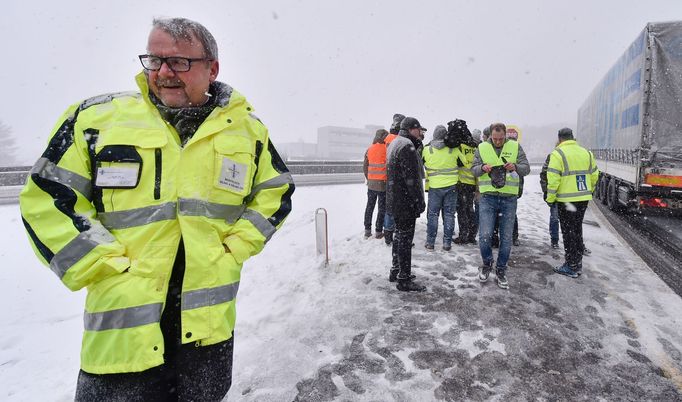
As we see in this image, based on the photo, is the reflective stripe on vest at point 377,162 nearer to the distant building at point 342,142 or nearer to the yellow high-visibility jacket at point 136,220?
the yellow high-visibility jacket at point 136,220

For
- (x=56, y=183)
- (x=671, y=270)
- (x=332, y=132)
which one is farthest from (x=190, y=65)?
(x=332, y=132)

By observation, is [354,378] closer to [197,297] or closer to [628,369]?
[197,297]

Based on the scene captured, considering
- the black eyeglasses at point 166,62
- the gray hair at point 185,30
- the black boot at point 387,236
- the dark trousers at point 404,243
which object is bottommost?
the black boot at point 387,236

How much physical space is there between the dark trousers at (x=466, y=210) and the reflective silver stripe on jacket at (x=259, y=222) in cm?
557

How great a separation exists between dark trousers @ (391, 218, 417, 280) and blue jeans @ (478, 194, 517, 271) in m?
1.06

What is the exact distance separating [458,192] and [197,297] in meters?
6.09

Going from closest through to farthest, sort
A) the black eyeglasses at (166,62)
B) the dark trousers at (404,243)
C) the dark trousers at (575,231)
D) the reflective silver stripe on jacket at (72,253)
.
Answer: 1. the reflective silver stripe on jacket at (72,253)
2. the black eyeglasses at (166,62)
3. the dark trousers at (404,243)
4. the dark trousers at (575,231)

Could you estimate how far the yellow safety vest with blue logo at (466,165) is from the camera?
654 cm

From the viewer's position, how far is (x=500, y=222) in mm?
4926

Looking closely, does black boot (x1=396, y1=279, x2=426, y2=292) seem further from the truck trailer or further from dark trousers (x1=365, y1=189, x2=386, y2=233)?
the truck trailer

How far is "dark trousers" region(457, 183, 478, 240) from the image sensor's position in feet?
22.4

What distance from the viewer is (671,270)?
570cm

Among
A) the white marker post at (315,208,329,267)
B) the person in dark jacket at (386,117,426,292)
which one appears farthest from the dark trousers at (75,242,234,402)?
the white marker post at (315,208,329,267)

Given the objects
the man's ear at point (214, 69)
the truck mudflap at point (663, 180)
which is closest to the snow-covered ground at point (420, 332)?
the man's ear at point (214, 69)
